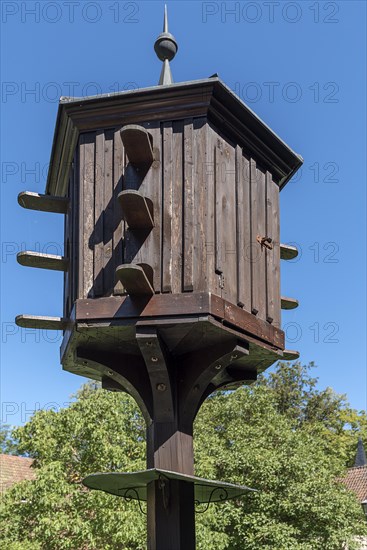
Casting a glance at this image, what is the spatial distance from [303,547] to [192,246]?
38.6 feet

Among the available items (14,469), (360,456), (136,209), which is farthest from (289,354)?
(360,456)

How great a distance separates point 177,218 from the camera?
16.0 feet

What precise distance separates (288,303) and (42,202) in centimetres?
229

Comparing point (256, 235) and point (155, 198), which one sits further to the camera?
point (256, 235)

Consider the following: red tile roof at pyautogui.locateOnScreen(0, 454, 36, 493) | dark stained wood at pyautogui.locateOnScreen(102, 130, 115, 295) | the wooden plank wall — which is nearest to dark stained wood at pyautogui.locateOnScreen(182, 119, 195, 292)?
the wooden plank wall

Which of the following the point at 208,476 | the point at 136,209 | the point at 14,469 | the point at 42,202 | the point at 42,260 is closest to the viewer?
the point at 136,209

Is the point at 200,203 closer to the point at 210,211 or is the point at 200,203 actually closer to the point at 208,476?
the point at 210,211

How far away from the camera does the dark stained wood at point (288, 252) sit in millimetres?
6234

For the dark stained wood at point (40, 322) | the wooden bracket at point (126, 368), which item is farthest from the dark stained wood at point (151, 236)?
the dark stained wood at point (40, 322)

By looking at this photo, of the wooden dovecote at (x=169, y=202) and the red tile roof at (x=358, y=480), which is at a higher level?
Answer: the red tile roof at (x=358, y=480)

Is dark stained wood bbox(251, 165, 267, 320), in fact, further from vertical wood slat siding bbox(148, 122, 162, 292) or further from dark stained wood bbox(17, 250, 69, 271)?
dark stained wood bbox(17, 250, 69, 271)

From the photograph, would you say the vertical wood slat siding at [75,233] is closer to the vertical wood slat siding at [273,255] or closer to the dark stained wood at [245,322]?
the dark stained wood at [245,322]

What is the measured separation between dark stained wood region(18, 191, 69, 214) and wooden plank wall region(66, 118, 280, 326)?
422 millimetres

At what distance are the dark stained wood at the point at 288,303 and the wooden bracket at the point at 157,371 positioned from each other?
5.14 feet
